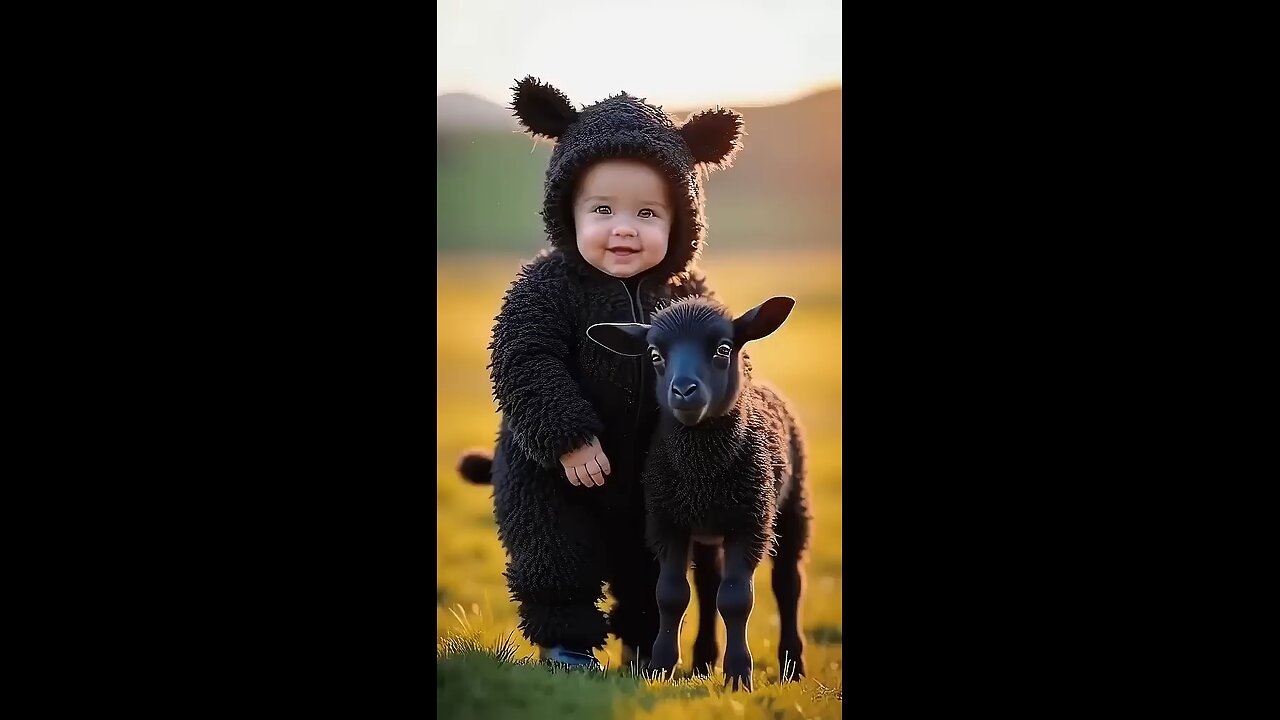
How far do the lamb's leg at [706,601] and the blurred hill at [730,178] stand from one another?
56 centimetres

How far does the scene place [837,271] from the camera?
280cm

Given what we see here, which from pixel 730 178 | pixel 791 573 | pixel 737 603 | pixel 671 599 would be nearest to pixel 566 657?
pixel 671 599

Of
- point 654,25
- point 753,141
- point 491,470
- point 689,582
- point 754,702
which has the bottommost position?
point 754,702

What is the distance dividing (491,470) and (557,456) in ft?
0.88

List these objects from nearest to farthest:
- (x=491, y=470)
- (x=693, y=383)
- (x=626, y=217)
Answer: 1. (x=693, y=383)
2. (x=626, y=217)
3. (x=491, y=470)

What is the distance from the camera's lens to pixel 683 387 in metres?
2.54

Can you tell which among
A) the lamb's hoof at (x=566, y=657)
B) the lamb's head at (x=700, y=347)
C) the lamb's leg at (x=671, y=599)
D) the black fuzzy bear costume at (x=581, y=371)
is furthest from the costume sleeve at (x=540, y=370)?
the lamb's hoof at (x=566, y=657)

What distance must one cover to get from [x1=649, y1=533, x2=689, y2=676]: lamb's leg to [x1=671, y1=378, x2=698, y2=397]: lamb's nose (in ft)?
0.92

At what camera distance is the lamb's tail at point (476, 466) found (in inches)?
115

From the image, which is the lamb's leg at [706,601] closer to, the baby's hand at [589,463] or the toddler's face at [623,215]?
the baby's hand at [589,463]

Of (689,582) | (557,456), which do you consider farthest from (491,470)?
(689,582)

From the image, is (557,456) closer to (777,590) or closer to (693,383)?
(693,383)

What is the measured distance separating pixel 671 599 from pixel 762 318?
518mm

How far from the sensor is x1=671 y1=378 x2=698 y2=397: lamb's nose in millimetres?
2543
